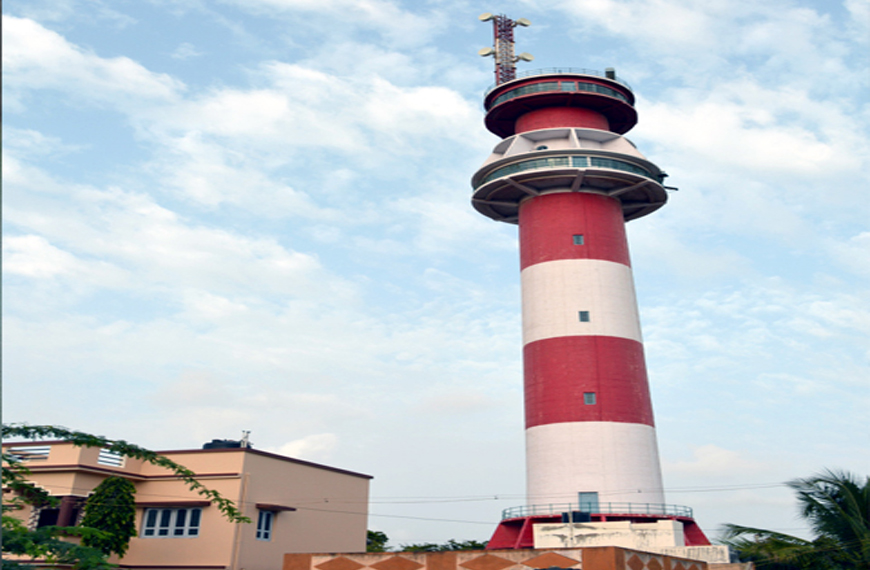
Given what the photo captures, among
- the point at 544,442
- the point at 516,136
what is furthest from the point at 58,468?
the point at 516,136

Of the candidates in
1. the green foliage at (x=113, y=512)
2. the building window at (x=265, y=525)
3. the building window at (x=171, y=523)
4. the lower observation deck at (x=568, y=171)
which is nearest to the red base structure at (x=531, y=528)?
the building window at (x=265, y=525)

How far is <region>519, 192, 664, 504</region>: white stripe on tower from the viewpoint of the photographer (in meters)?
39.7

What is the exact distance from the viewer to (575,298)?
4278 cm

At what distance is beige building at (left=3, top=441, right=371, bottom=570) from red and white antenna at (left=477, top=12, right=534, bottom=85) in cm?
2842

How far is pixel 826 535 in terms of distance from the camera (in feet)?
109

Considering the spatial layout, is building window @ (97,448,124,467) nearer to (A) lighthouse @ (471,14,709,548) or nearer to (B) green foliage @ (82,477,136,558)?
(B) green foliage @ (82,477,136,558)

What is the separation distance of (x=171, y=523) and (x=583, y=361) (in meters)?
21.2

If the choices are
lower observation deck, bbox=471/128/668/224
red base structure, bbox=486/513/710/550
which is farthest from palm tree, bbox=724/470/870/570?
lower observation deck, bbox=471/128/668/224

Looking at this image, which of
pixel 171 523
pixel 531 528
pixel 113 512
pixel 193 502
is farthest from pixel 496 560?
pixel 171 523

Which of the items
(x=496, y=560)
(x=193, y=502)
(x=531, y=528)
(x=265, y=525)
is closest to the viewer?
(x=496, y=560)

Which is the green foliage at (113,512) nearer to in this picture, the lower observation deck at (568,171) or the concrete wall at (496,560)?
the concrete wall at (496,560)

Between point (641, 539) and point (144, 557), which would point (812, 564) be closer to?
point (641, 539)

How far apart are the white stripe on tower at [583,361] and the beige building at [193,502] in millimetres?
12343

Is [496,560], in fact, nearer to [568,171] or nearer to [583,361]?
[583,361]
